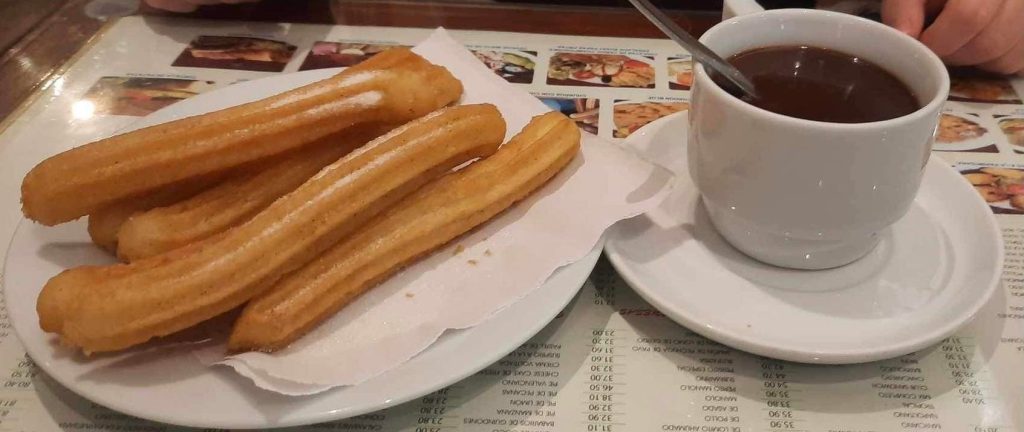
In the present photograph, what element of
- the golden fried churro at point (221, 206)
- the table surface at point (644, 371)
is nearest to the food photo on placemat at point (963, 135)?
the table surface at point (644, 371)

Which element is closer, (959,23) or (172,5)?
(959,23)

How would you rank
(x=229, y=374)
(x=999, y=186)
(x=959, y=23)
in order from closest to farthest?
(x=229, y=374) → (x=999, y=186) → (x=959, y=23)

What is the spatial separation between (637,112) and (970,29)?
37 cm

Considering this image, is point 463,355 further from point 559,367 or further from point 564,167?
point 564,167

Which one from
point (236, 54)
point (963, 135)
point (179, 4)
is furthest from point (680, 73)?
point (179, 4)

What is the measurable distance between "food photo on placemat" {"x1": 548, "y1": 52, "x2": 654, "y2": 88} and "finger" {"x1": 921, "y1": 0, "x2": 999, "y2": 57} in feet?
1.01

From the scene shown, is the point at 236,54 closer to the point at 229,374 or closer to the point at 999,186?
the point at 229,374

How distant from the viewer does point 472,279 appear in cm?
54

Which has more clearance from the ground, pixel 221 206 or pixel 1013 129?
pixel 221 206

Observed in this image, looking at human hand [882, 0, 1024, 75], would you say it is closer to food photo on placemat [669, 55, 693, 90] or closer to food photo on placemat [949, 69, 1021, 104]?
food photo on placemat [949, 69, 1021, 104]

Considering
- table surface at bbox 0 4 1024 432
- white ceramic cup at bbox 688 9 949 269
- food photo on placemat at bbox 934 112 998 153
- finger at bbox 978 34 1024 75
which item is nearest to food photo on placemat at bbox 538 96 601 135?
table surface at bbox 0 4 1024 432

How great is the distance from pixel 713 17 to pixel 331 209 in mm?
696

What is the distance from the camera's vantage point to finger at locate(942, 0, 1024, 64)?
82 cm

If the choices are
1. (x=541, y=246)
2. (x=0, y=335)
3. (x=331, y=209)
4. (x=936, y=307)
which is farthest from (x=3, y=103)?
(x=936, y=307)
